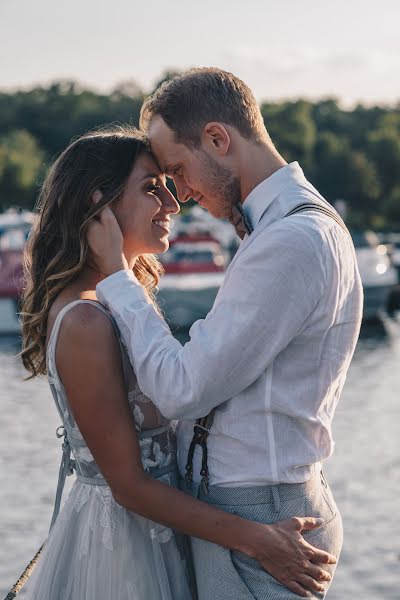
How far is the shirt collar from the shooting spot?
9.47ft

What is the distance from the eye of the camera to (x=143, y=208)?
10.6 ft

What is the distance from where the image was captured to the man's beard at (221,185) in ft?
9.86

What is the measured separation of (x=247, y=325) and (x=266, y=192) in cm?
41

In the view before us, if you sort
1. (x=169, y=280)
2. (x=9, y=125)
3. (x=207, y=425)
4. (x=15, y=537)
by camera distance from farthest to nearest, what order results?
1. (x=9, y=125)
2. (x=169, y=280)
3. (x=15, y=537)
4. (x=207, y=425)

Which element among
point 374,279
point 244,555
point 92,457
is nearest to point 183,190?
point 92,457

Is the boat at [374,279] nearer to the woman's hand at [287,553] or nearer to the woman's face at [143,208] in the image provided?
the woman's face at [143,208]

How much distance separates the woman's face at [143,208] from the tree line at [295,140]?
241 ft

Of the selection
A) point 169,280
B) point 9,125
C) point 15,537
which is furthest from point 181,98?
point 9,125

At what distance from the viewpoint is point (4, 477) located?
38.1 ft

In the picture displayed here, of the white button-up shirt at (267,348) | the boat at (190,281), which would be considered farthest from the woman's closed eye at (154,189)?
the boat at (190,281)

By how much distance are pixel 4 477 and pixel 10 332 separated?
1250 cm

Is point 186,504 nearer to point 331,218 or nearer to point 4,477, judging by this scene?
point 331,218

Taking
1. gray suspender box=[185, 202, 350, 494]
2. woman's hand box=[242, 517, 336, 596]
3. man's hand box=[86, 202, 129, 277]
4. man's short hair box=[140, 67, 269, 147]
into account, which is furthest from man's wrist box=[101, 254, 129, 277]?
woman's hand box=[242, 517, 336, 596]

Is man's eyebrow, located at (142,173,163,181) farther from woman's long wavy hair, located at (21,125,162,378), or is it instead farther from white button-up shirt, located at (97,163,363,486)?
white button-up shirt, located at (97,163,363,486)
